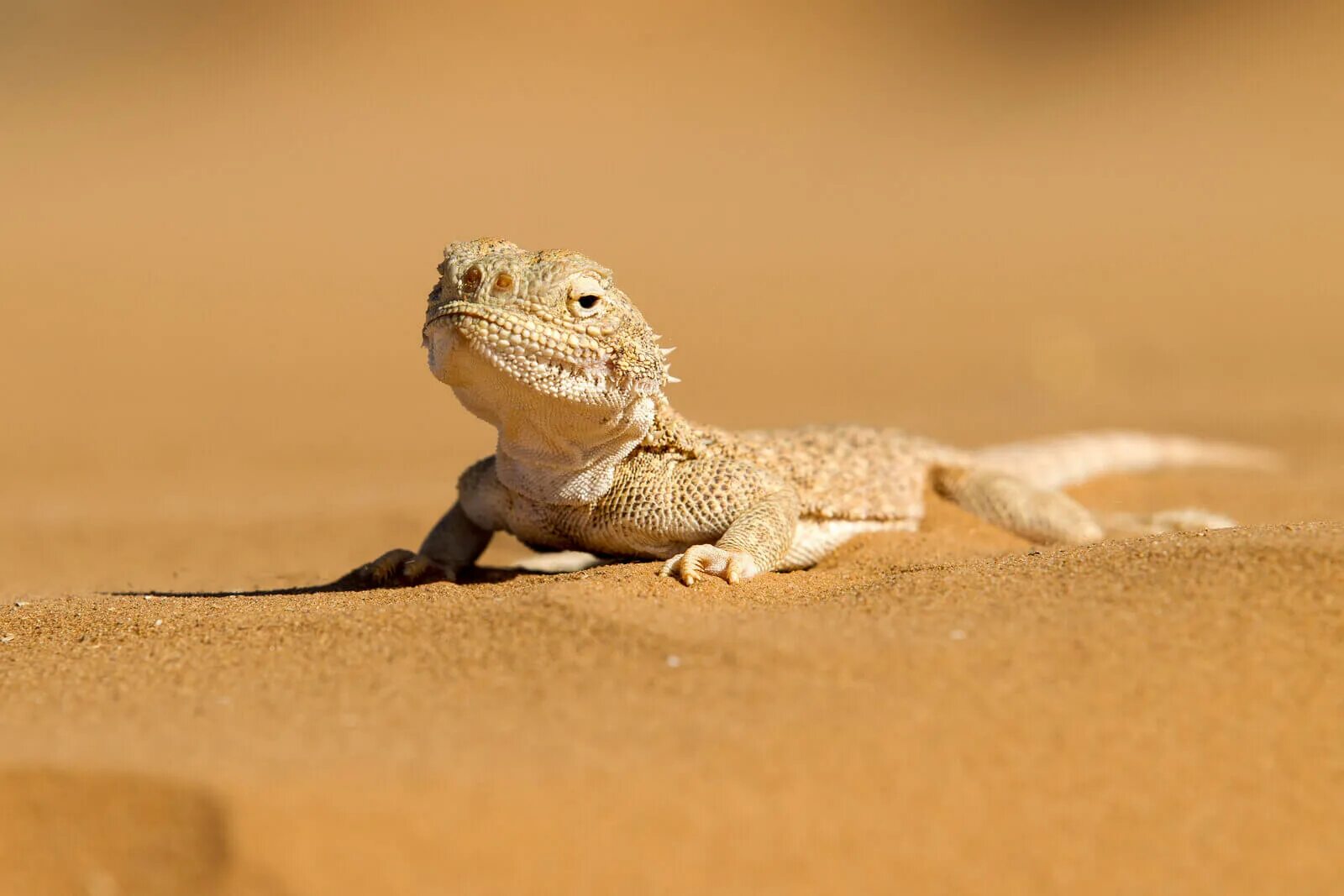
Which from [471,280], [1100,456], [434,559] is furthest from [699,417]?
[471,280]

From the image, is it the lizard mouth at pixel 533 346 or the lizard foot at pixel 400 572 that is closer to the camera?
the lizard mouth at pixel 533 346

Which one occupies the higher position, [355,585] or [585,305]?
[585,305]

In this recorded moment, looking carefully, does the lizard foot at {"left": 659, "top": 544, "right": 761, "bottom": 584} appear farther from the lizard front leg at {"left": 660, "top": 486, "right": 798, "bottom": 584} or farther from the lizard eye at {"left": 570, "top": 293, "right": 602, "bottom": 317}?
the lizard eye at {"left": 570, "top": 293, "right": 602, "bottom": 317}

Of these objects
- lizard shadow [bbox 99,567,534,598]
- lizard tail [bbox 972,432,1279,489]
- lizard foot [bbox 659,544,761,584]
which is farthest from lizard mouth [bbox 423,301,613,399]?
lizard tail [bbox 972,432,1279,489]

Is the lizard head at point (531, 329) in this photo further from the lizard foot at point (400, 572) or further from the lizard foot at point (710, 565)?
the lizard foot at point (400, 572)

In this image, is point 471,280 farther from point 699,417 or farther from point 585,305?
point 699,417

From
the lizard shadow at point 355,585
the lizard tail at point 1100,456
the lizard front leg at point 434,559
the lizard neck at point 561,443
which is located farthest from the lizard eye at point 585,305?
the lizard tail at point 1100,456

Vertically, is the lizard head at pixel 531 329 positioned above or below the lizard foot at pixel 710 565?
above
